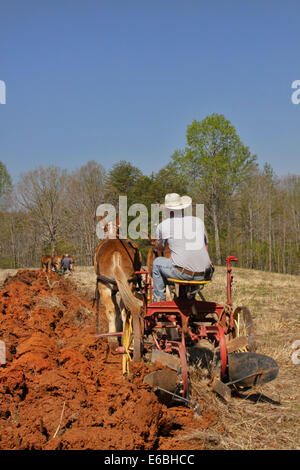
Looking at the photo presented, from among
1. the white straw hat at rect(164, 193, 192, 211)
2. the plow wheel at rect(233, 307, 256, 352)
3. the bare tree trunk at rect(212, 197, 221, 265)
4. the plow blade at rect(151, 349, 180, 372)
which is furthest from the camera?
the bare tree trunk at rect(212, 197, 221, 265)

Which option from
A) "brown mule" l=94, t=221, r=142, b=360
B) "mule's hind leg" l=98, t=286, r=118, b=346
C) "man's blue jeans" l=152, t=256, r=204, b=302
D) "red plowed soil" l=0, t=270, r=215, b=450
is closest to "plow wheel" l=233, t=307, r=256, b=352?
"man's blue jeans" l=152, t=256, r=204, b=302

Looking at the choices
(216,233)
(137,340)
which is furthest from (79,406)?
(216,233)

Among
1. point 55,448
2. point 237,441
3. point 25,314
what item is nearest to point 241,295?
point 25,314

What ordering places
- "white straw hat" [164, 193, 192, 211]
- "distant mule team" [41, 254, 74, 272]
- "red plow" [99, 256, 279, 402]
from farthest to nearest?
"distant mule team" [41, 254, 74, 272]
"white straw hat" [164, 193, 192, 211]
"red plow" [99, 256, 279, 402]

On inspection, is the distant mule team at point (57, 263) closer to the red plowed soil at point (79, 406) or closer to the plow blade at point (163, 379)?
the red plowed soil at point (79, 406)

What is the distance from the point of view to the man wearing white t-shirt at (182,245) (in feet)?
16.9

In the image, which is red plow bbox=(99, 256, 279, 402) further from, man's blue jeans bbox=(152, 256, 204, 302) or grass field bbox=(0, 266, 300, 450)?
grass field bbox=(0, 266, 300, 450)

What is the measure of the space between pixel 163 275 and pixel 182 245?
2.21 ft

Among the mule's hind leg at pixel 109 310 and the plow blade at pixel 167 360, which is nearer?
the plow blade at pixel 167 360

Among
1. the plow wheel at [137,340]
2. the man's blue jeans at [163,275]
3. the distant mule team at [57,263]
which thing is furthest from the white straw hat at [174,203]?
the distant mule team at [57,263]

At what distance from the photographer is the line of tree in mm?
42156

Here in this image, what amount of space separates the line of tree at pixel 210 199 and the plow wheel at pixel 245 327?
33623 millimetres

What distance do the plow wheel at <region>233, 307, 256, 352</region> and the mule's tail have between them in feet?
4.33

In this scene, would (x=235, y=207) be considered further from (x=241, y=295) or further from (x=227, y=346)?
(x=227, y=346)
